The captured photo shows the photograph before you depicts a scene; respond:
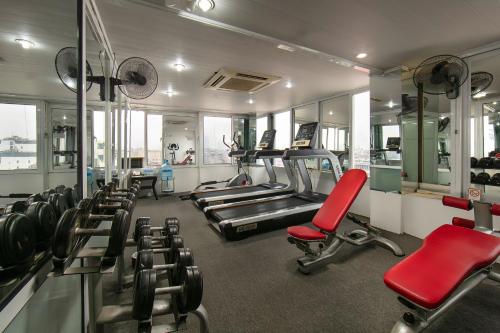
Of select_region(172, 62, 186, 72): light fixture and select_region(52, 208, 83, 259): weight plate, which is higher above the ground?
select_region(172, 62, 186, 72): light fixture

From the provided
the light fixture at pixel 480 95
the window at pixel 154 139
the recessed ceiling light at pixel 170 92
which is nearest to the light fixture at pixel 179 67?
the recessed ceiling light at pixel 170 92

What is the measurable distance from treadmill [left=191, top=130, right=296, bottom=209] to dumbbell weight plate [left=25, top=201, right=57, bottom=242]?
3443mm

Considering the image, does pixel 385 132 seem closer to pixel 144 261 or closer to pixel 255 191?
pixel 255 191

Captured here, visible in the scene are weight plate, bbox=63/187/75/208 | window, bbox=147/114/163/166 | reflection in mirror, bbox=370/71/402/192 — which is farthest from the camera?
window, bbox=147/114/163/166

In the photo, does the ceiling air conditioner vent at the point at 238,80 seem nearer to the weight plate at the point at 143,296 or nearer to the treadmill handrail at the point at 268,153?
the treadmill handrail at the point at 268,153

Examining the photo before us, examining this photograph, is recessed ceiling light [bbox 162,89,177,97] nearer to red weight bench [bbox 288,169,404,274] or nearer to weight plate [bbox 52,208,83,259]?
red weight bench [bbox 288,169,404,274]

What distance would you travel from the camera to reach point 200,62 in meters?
3.29

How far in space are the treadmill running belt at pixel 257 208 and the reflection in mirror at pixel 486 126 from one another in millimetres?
2429

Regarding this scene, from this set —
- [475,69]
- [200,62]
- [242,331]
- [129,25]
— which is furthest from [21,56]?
[475,69]

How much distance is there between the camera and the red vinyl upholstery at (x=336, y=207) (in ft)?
8.16

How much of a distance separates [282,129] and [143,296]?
6629mm

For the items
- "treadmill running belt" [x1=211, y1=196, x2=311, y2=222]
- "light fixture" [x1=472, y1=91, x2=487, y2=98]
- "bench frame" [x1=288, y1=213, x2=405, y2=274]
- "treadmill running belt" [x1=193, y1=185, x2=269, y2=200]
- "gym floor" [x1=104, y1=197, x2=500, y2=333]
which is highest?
"light fixture" [x1=472, y1=91, x2=487, y2=98]

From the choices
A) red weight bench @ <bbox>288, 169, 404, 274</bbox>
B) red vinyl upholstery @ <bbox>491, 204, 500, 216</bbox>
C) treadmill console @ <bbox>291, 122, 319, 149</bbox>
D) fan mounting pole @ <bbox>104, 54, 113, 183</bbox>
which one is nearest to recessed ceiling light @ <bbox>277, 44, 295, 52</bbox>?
red weight bench @ <bbox>288, 169, 404, 274</bbox>

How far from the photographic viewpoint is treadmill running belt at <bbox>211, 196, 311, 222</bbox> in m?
3.79
